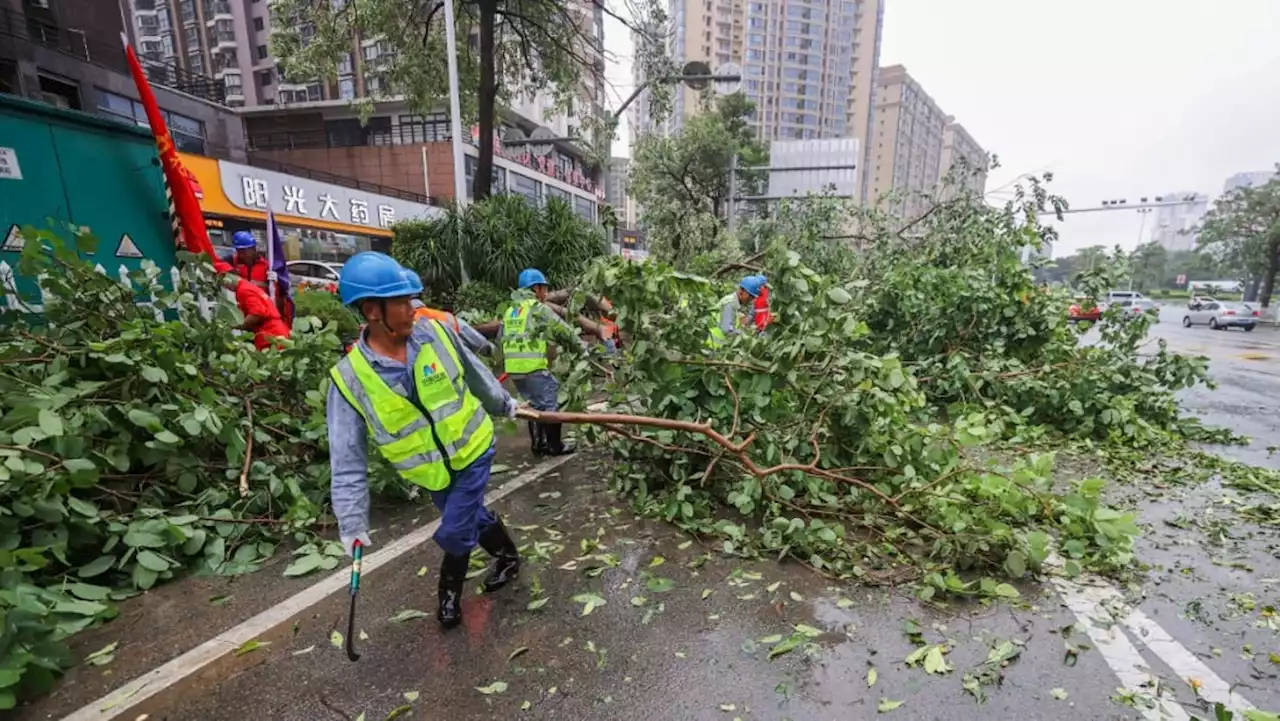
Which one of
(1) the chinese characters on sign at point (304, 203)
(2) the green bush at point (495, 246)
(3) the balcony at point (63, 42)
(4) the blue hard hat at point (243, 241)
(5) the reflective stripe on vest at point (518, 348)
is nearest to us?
(5) the reflective stripe on vest at point (518, 348)

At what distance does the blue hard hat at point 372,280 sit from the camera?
2.24m

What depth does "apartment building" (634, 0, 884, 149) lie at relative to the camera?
8819 centimetres

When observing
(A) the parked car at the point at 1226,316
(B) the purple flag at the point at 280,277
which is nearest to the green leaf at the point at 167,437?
(B) the purple flag at the point at 280,277

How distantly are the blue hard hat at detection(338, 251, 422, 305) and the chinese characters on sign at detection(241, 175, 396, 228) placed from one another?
A: 548 inches

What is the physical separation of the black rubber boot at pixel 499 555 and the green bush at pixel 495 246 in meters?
7.29

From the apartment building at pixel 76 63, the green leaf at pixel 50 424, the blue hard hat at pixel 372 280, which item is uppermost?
the apartment building at pixel 76 63

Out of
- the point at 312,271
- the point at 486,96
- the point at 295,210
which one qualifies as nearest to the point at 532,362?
the point at 486,96

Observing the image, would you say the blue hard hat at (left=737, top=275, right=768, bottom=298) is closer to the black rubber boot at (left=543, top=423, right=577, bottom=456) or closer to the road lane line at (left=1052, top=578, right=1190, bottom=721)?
the black rubber boot at (left=543, top=423, right=577, bottom=456)

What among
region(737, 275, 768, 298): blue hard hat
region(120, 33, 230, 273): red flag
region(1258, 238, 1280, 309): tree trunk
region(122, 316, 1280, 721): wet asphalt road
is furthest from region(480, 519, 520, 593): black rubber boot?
region(1258, 238, 1280, 309): tree trunk

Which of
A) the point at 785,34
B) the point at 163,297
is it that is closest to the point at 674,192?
the point at 163,297

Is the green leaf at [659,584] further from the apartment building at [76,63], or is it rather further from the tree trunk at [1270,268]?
the tree trunk at [1270,268]

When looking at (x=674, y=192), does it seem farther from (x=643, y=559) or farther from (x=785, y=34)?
(x=785, y=34)

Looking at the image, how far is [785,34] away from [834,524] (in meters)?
104

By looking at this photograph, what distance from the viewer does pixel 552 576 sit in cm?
312
